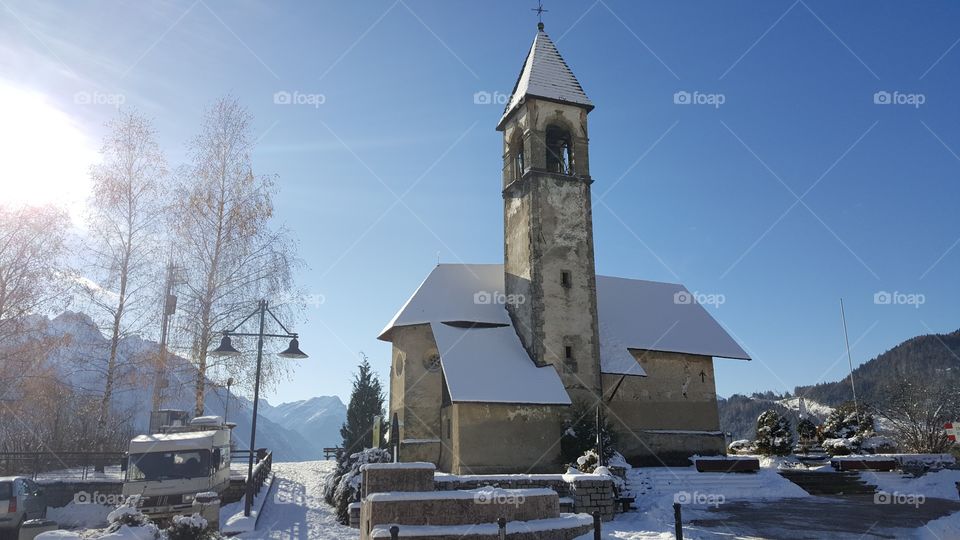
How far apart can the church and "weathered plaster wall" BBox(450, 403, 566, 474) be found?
0.14 feet

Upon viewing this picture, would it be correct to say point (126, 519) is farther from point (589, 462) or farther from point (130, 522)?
point (589, 462)

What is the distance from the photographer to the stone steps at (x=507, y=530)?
37.6 feet

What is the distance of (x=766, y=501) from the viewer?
66.8ft

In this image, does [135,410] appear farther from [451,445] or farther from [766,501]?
[766,501]

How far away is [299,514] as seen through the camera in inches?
766

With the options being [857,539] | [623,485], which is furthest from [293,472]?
[857,539]

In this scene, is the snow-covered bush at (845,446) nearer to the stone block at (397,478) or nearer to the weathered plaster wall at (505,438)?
the weathered plaster wall at (505,438)

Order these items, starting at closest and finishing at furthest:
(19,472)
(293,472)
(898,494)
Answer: (898,494) → (19,472) → (293,472)

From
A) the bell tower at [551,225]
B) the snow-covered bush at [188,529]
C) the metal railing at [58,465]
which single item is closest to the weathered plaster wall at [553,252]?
the bell tower at [551,225]

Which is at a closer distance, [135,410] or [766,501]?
[766,501]

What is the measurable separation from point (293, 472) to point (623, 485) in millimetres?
18972

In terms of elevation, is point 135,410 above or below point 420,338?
below

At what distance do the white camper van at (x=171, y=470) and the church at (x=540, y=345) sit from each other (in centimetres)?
861

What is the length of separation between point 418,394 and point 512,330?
5069 mm
